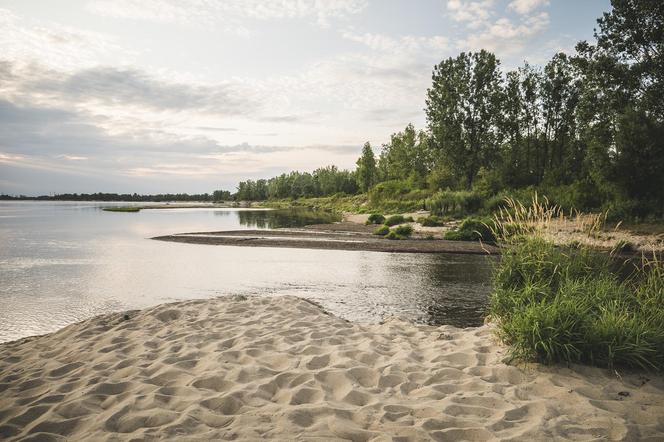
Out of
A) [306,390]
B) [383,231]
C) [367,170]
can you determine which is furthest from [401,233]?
[367,170]

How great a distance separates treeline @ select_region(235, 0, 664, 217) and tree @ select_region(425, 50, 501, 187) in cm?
11

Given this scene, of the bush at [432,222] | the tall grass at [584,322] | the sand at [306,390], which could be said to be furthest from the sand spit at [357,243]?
the sand at [306,390]

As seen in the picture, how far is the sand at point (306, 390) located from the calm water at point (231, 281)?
9.63 ft

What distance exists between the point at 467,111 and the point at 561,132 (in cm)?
1302

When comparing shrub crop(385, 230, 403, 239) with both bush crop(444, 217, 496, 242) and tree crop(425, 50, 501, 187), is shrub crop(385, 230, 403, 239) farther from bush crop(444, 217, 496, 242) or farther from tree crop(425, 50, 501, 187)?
tree crop(425, 50, 501, 187)

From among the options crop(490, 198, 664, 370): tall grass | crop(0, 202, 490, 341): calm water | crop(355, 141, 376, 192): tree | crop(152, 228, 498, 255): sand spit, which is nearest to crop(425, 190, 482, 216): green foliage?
crop(152, 228, 498, 255): sand spit

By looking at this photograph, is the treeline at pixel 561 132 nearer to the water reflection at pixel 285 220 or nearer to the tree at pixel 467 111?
the tree at pixel 467 111

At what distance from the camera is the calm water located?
9.66 meters

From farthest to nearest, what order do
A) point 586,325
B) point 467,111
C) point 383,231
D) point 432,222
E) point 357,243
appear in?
point 467,111, point 432,222, point 383,231, point 357,243, point 586,325

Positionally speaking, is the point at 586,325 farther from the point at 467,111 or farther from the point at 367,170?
the point at 367,170

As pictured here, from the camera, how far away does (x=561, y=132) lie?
158ft

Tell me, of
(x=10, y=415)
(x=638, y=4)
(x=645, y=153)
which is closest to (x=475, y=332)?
(x=10, y=415)

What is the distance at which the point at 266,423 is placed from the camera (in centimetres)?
380

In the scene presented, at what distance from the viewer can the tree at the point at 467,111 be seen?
4466 cm
